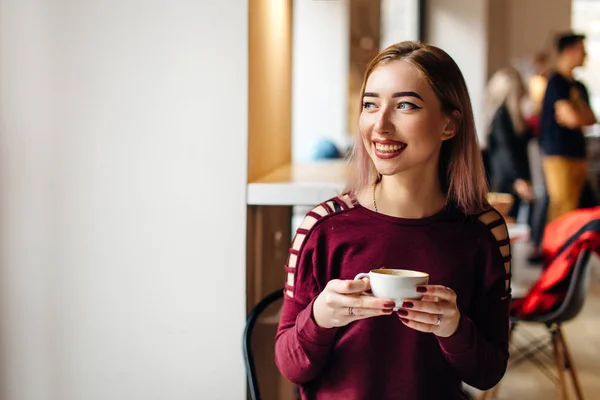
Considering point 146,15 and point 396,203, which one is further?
point 146,15

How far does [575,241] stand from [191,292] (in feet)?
4.57

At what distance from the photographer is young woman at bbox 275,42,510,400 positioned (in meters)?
1.31

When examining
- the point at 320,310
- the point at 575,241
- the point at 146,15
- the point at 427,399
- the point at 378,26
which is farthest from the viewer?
the point at 378,26

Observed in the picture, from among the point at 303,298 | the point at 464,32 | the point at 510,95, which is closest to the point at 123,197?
the point at 303,298

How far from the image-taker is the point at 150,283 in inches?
69.7

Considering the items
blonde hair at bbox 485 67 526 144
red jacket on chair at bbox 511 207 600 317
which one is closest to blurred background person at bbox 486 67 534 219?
blonde hair at bbox 485 67 526 144

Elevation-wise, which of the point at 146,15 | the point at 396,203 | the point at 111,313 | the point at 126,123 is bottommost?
the point at 111,313

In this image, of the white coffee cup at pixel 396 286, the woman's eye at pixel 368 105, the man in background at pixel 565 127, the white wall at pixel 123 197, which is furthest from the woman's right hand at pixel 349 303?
the man in background at pixel 565 127

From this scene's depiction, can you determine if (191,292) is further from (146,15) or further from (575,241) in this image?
(575,241)

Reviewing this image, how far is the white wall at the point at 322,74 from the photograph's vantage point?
26.1 feet

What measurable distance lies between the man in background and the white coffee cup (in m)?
3.80

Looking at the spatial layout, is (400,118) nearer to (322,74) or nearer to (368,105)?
(368,105)

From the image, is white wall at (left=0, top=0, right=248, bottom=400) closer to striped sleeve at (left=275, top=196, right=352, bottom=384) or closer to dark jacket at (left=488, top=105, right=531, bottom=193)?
striped sleeve at (left=275, top=196, right=352, bottom=384)

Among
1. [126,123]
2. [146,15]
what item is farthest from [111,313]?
[146,15]
